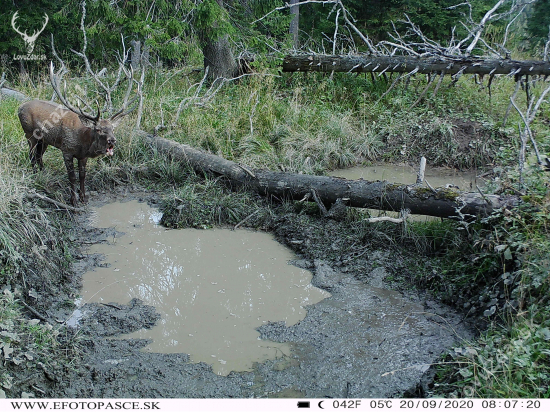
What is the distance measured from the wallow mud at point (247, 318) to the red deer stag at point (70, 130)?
3.13 feet

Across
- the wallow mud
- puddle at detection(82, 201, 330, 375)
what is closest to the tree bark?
puddle at detection(82, 201, 330, 375)

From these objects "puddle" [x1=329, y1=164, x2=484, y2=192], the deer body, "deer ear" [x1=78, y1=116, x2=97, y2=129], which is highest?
"deer ear" [x1=78, y1=116, x2=97, y2=129]

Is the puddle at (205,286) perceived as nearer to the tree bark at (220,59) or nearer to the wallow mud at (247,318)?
the wallow mud at (247,318)

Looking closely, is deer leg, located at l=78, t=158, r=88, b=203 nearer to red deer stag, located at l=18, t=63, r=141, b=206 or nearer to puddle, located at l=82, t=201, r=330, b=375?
red deer stag, located at l=18, t=63, r=141, b=206

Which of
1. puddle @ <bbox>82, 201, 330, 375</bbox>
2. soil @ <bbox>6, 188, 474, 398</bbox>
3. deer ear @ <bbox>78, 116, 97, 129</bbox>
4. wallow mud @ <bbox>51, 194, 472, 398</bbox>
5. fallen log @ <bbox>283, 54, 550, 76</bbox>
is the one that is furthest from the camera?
fallen log @ <bbox>283, 54, 550, 76</bbox>

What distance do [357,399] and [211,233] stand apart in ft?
11.5

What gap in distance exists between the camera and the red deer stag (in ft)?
20.1

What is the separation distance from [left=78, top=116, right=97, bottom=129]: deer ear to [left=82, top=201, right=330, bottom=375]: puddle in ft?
4.18

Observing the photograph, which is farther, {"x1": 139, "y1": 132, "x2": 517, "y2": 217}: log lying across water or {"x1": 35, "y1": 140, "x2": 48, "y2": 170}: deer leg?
{"x1": 35, "y1": 140, "x2": 48, "y2": 170}: deer leg

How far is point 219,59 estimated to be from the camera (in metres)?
11.3

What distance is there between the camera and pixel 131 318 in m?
4.40

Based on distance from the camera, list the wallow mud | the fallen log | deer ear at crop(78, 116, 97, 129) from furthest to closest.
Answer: the fallen log, deer ear at crop(78, 116, 97, 129), the wallow mud

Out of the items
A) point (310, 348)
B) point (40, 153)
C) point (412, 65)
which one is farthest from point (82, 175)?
point (412, 65)

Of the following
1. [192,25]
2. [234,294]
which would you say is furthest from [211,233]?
[192,25]
